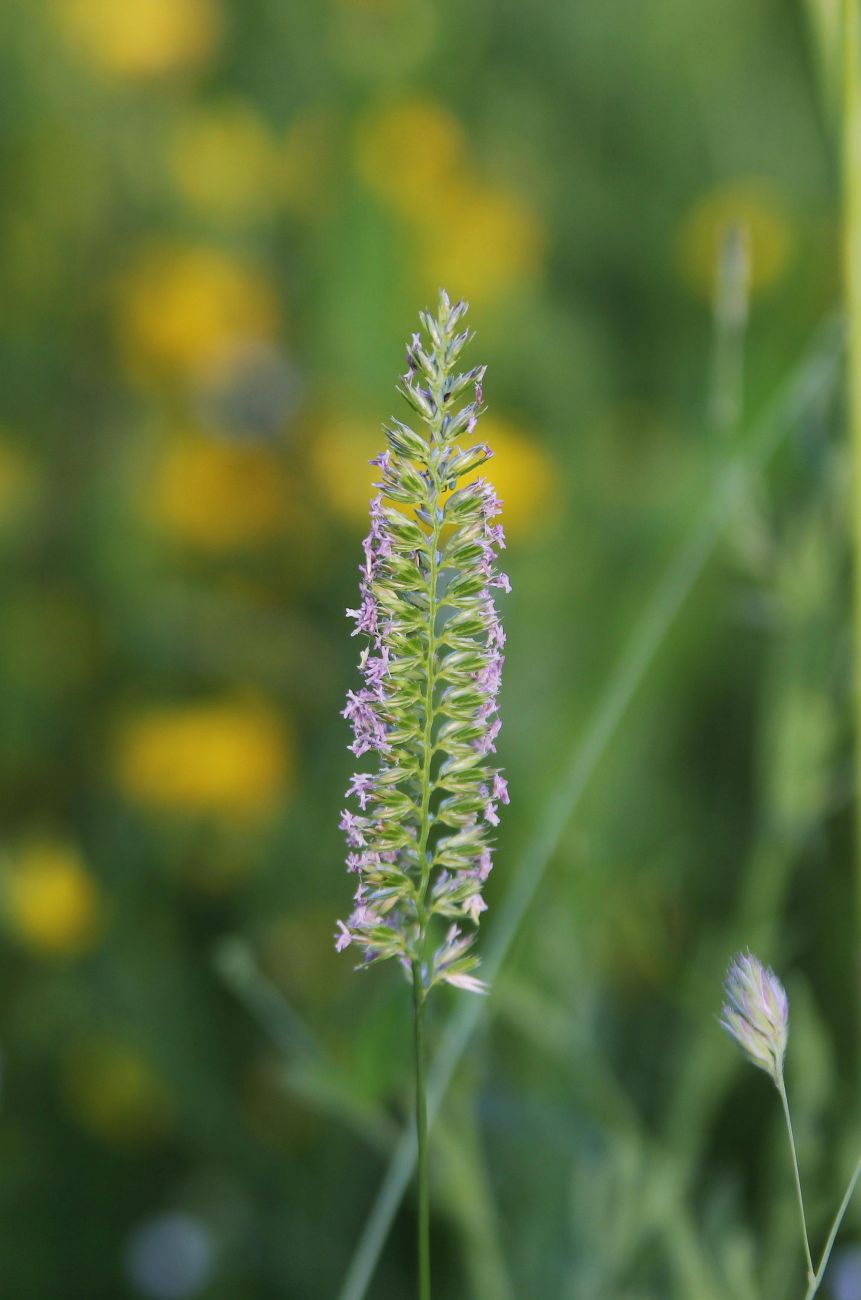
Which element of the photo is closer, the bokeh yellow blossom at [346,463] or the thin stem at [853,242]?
the thin stem at [853,242]

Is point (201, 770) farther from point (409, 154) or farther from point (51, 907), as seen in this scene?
point (409, 154)

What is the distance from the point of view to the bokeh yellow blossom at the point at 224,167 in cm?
210

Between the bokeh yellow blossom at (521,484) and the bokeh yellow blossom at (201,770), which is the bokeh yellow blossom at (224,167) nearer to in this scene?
the bokeh yellow blossom at (521,484)

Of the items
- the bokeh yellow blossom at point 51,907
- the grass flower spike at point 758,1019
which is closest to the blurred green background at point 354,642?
the bokeh yellow blossom at point 51,907

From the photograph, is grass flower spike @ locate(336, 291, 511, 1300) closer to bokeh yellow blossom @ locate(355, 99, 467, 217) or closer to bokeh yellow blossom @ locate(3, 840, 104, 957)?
bokeh yellow blossom @ locate(3, 840, 104, 957)

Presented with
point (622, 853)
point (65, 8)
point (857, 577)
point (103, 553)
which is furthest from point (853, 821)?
point (65, 8)

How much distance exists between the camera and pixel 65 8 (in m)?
2.24

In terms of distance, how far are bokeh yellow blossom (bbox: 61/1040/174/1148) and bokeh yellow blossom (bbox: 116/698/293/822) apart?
0.30 meters

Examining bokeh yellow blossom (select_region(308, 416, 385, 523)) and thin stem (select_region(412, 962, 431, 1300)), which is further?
bokeh yellow blossom (select_region(308, 416, 385, 523))

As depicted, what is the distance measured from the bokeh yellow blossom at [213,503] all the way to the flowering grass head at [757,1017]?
1.50m

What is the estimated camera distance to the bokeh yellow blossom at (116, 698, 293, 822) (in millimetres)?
1704

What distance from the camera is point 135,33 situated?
85.9 inches

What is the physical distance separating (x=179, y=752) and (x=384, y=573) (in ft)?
4.22

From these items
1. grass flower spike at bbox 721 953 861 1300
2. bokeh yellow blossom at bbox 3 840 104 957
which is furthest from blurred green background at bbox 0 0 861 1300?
grass flower spike at bbox 721 953 861 1300
